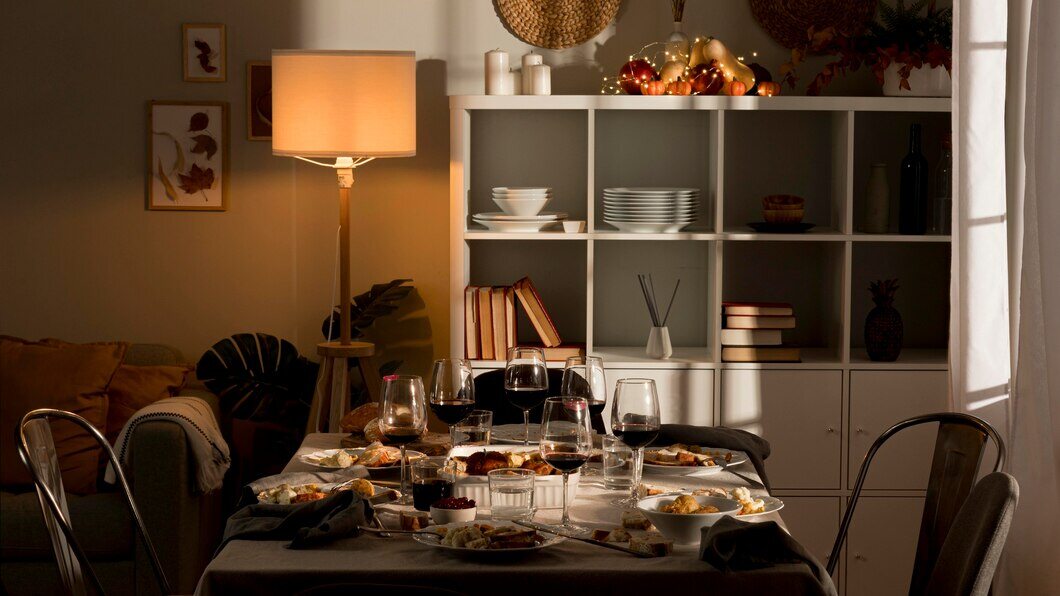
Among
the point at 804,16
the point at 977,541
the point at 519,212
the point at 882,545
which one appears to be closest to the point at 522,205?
the point at 519,212

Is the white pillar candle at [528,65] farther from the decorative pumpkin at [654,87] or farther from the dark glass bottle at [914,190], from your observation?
the dark glass bottle at [914,190]

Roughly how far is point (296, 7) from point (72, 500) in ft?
6.00

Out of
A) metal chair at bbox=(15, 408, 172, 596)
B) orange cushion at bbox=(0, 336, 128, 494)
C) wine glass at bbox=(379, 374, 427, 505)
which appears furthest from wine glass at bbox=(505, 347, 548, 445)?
orange cushion at bbox=(0, 336, 128, 494)

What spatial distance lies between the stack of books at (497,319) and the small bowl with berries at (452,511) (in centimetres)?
173

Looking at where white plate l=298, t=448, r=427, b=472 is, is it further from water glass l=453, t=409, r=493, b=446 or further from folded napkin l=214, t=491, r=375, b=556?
folded napkin l=214, t=491, r=375, b=556

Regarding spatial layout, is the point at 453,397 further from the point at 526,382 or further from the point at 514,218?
the point at 514,218

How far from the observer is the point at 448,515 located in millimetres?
1831

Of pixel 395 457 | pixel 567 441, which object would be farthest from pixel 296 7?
pixel 567 441

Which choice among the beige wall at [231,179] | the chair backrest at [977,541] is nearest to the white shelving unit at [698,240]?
the beige wall at [231,179]

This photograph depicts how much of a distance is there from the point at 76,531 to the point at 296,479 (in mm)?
1436

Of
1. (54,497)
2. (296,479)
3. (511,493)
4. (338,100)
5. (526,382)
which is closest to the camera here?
(511,493)

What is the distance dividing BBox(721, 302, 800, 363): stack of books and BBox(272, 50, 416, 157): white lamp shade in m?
1.23

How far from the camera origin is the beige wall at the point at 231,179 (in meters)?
3.89

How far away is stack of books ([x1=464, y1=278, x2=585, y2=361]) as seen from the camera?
3592mm
